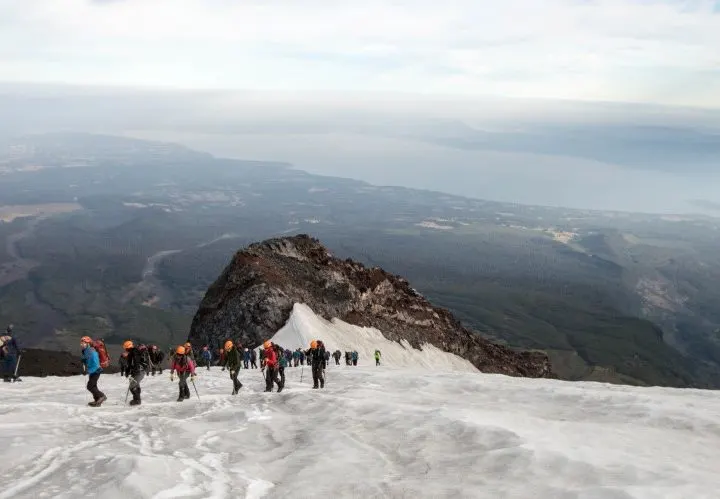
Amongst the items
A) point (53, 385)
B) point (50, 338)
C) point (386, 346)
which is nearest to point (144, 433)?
point (53, 385)

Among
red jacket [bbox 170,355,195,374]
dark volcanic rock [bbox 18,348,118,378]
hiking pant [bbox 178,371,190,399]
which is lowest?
dark volcanic rock [bbox 18,348,118,378]

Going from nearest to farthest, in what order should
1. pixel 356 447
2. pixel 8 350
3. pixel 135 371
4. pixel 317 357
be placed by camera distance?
1. pixel 356 447
2. pixel 135 371
3. pixel 317 357
4. pixel 8 350

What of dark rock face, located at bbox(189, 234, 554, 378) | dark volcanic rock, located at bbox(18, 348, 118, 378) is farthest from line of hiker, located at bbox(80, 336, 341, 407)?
dark rock face, located at bbox(189, 234, 554, 378)

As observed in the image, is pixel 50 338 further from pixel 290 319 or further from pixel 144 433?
pixel 144 433

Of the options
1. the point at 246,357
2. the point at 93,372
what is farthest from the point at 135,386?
the point at 246,357

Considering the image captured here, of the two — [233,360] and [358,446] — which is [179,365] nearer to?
[233,360]

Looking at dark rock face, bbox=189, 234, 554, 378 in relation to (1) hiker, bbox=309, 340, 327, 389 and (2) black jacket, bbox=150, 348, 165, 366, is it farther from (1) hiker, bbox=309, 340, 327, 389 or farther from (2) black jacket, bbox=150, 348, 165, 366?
(1) hiker, bbox=309, 340, 327, 389

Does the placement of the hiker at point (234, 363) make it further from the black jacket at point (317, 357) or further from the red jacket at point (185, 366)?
the black jacket at point (317, 357)
